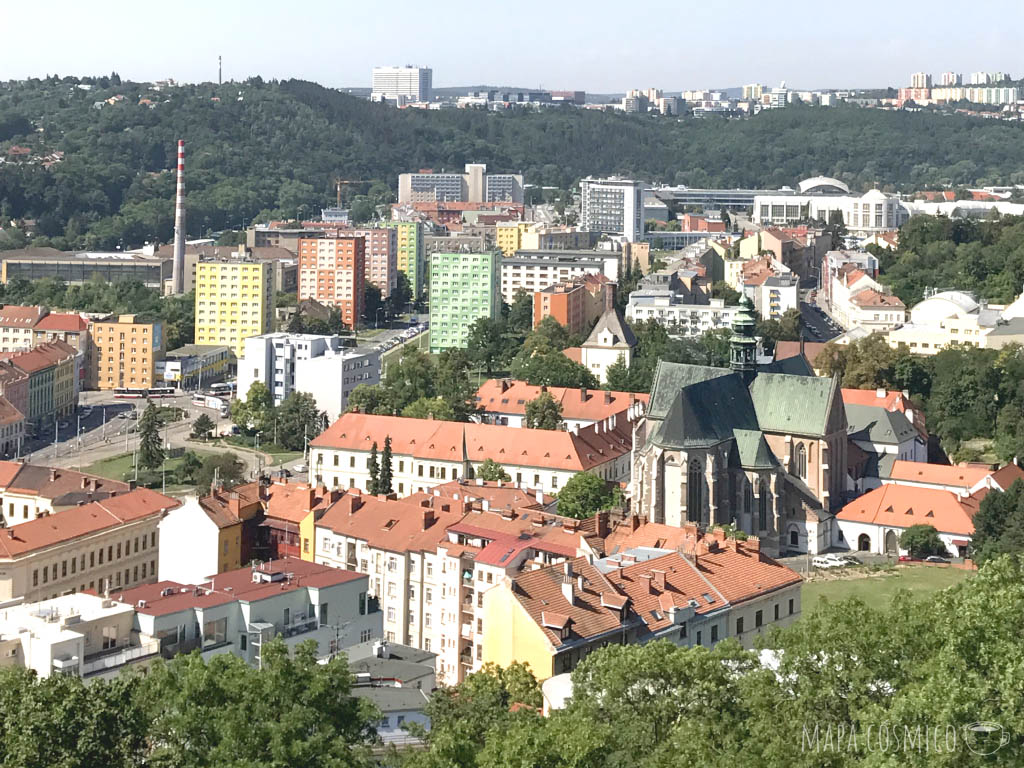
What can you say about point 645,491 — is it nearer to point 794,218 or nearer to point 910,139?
point 794,218

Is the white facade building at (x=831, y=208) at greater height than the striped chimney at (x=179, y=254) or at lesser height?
greater

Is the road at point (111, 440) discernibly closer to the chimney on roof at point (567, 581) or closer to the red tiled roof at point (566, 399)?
the red tiled roof at point (566, 399)

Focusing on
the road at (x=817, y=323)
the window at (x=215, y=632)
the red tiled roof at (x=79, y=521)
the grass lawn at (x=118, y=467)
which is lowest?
the grass lawn at (x=118, y=467)

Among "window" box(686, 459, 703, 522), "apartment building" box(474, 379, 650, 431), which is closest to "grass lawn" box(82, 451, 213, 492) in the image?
"apartment building" box(474, 379, 650, 431)

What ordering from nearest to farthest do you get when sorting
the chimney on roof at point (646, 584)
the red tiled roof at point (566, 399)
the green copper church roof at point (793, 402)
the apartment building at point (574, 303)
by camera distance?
1. the chimney on roof at point (646, 584)
2. the green copper church roof at point (793, 402)
3. the red tiled roof at point (566, 399)
4. the apartment building at point (574, 303)

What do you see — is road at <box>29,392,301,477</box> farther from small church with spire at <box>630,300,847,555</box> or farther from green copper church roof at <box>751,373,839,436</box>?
green copper church roof at <box>751,373,839,436</box>

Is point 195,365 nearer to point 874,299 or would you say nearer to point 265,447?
point 265,447

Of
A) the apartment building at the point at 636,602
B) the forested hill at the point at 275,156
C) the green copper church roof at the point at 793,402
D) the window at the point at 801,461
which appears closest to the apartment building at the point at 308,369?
the green copper church roof at the point at 793,402

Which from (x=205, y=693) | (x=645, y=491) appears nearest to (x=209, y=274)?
(x=645, y=491)
